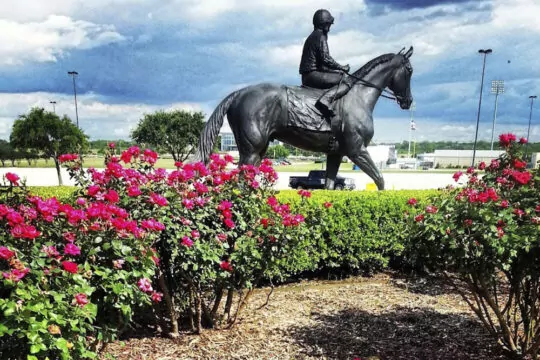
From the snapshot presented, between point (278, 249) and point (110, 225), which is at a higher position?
point (110, 225)

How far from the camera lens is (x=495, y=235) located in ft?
9.24

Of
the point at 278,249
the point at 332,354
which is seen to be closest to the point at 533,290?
the point at 332,354

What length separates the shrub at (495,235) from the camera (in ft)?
9.28

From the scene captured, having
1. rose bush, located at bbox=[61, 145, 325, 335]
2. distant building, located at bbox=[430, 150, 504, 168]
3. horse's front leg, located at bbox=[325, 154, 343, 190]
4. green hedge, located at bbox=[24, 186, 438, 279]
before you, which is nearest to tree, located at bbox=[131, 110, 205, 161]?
horse's front leg, located at bbox=[325, 154, 343, 190]

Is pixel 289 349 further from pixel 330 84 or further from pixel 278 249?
pixel 330 84

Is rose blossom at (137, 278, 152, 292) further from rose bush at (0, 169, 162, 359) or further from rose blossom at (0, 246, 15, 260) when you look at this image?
rose blossom at (0, 246, 15, 260)

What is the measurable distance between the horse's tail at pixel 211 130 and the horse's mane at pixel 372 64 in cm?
241

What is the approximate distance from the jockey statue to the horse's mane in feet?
1.12

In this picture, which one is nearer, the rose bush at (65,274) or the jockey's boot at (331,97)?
the rose bush at (65,274)

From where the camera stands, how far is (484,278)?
310cm

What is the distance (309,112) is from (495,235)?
482 cm

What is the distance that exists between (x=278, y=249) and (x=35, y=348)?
7.04ft

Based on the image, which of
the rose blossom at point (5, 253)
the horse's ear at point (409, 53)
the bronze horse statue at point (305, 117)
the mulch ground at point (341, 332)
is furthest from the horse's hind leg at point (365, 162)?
the rose blossom at point (5, 253)

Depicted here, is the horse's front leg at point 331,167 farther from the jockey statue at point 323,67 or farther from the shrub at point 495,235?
the shrub at point 495,235
